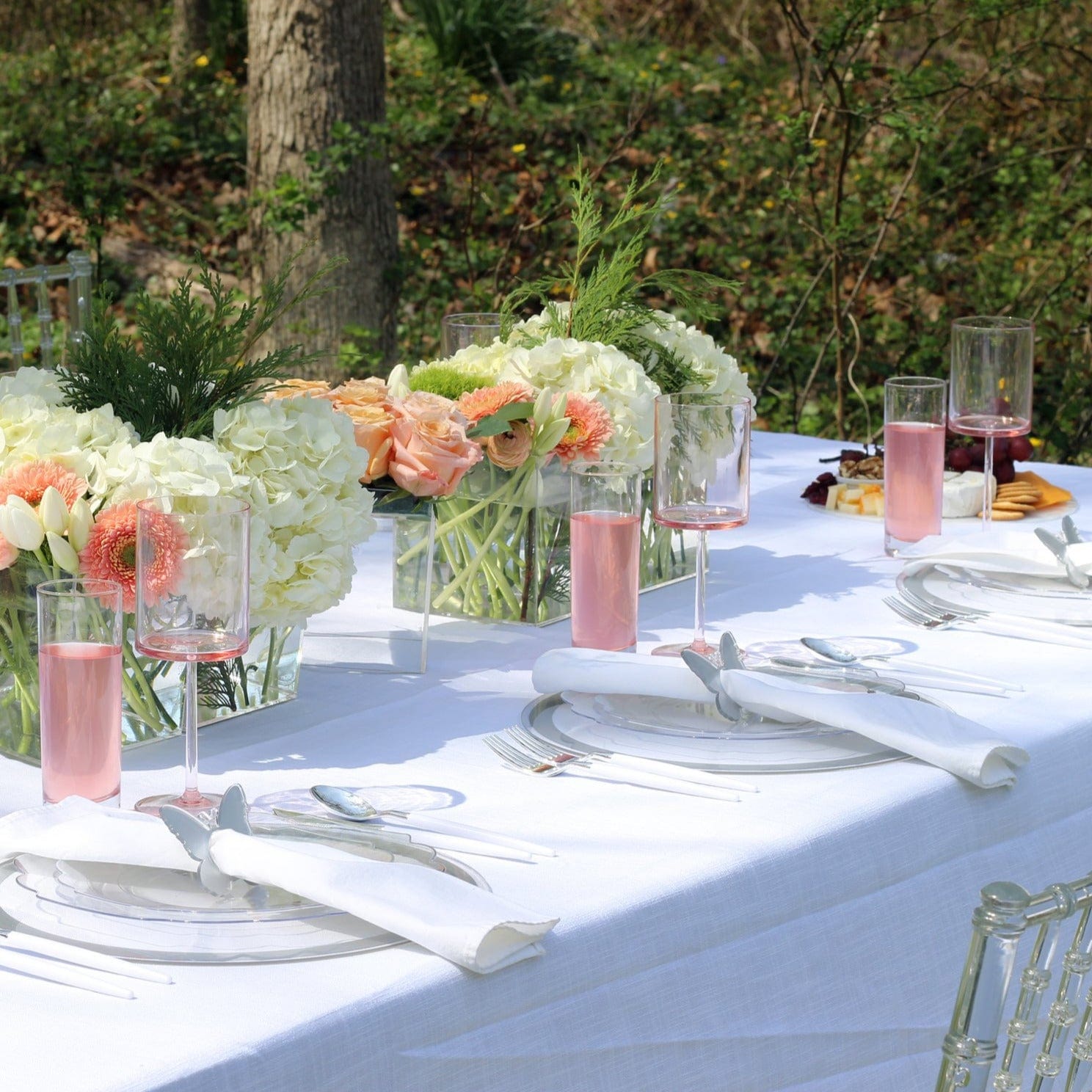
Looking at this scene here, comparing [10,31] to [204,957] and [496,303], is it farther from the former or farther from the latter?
[204,957]

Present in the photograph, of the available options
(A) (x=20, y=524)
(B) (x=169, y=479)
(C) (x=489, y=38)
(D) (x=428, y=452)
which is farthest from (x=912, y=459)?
(C) (x=489, y=38)

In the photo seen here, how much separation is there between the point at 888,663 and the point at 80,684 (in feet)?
3.06

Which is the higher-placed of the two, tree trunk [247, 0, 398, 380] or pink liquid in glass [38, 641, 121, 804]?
tree trunk [247, 0, 398, 380]

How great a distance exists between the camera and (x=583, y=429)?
2.15 meters

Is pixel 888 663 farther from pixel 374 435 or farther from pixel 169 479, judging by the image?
Result: pixel 169 479

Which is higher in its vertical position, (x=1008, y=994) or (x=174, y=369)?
(x=174, y=369)

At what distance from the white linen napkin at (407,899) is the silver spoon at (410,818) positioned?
155 mm

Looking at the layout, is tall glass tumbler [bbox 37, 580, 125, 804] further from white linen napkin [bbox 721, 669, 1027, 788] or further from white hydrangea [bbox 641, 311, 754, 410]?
white hydrangea [bbox 641, 311, 754, 410]

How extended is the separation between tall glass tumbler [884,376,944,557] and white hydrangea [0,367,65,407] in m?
1.17

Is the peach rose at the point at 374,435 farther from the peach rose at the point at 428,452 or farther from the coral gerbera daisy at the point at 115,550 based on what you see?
the coral gerbera daisy at the point at 115,550

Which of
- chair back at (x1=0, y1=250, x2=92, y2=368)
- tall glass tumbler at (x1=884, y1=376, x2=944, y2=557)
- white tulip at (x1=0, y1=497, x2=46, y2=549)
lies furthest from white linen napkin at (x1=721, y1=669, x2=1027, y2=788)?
chair back at (x1=0, y1=250, x2=92, y2=368)

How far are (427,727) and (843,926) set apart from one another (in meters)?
0.48

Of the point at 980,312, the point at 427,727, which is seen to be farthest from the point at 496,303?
the point at 427,727

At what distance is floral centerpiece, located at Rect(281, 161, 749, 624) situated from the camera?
76.5 inches
